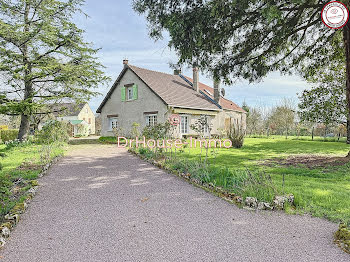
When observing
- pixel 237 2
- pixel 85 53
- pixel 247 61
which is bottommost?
pixel 247 61

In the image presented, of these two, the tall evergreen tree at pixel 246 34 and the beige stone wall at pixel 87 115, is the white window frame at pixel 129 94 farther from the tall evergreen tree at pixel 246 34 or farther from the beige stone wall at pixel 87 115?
the beige stone wall at pixel 87 115

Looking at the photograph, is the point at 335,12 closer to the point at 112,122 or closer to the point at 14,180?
the point at 14,180

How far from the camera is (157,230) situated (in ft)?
12.2

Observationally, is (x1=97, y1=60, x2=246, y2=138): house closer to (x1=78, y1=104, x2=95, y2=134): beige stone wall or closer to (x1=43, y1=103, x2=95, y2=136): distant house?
(x1=43, y1=103, x2=95, y2=136): distant house

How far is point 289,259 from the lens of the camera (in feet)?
9.77

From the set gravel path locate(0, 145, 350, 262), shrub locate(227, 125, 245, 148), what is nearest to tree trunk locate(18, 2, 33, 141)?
shrub locate(227, 125, 245, 148)

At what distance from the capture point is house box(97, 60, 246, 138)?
64.2 ft

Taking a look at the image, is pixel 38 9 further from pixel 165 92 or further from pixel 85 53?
pixel 165 92

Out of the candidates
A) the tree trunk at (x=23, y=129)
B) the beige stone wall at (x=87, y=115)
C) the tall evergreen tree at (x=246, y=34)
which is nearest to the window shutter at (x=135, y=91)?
the tree trunk at (x=23, y=129)

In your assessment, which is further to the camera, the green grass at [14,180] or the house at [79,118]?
the house at [79,118]

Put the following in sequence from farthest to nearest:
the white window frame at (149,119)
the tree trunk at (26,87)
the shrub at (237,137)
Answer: the white window frame at (149,119), the tree trunk at (26,87), the shrub at (237,137)

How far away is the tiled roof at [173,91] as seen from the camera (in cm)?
1969

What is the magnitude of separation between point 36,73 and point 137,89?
25.2 feet

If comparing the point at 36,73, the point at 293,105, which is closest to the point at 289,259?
the point at 36,73
